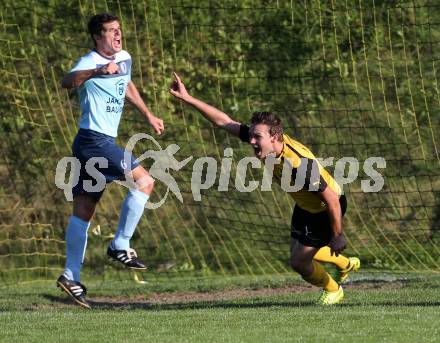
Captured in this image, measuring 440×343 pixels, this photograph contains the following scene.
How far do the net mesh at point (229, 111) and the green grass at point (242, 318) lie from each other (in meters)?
2.72

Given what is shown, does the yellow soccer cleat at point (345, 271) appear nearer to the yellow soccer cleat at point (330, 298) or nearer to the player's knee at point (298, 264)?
the yellow soccer cleat at point (330, 298)

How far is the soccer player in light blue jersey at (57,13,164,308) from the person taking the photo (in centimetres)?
848

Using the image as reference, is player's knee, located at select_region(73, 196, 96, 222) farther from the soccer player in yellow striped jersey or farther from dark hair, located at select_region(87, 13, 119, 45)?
dark hair, located at select_region(87, 13, 119, 45)

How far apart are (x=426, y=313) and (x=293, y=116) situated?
632 cm

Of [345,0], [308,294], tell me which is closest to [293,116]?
[345,0]

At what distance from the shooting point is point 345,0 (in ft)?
42.1

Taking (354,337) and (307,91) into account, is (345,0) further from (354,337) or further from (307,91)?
(354,337)

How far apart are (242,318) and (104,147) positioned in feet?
6.03

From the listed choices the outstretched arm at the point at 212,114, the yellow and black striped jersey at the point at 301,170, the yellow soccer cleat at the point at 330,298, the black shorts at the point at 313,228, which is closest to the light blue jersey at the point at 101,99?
the outstretched arm at the point at 212,114

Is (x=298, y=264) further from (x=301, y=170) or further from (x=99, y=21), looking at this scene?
(x=99, y=21)

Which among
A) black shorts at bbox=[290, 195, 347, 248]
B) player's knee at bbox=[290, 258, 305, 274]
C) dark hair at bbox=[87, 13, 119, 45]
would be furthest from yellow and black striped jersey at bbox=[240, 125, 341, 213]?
dark hair at bbox=[87, 13, 119, 45]

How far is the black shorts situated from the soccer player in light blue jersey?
1.24 meters

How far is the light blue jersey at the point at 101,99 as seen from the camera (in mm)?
8555

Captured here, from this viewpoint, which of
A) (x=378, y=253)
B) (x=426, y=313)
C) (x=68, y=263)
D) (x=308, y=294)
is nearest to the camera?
(x=426, y=313)
